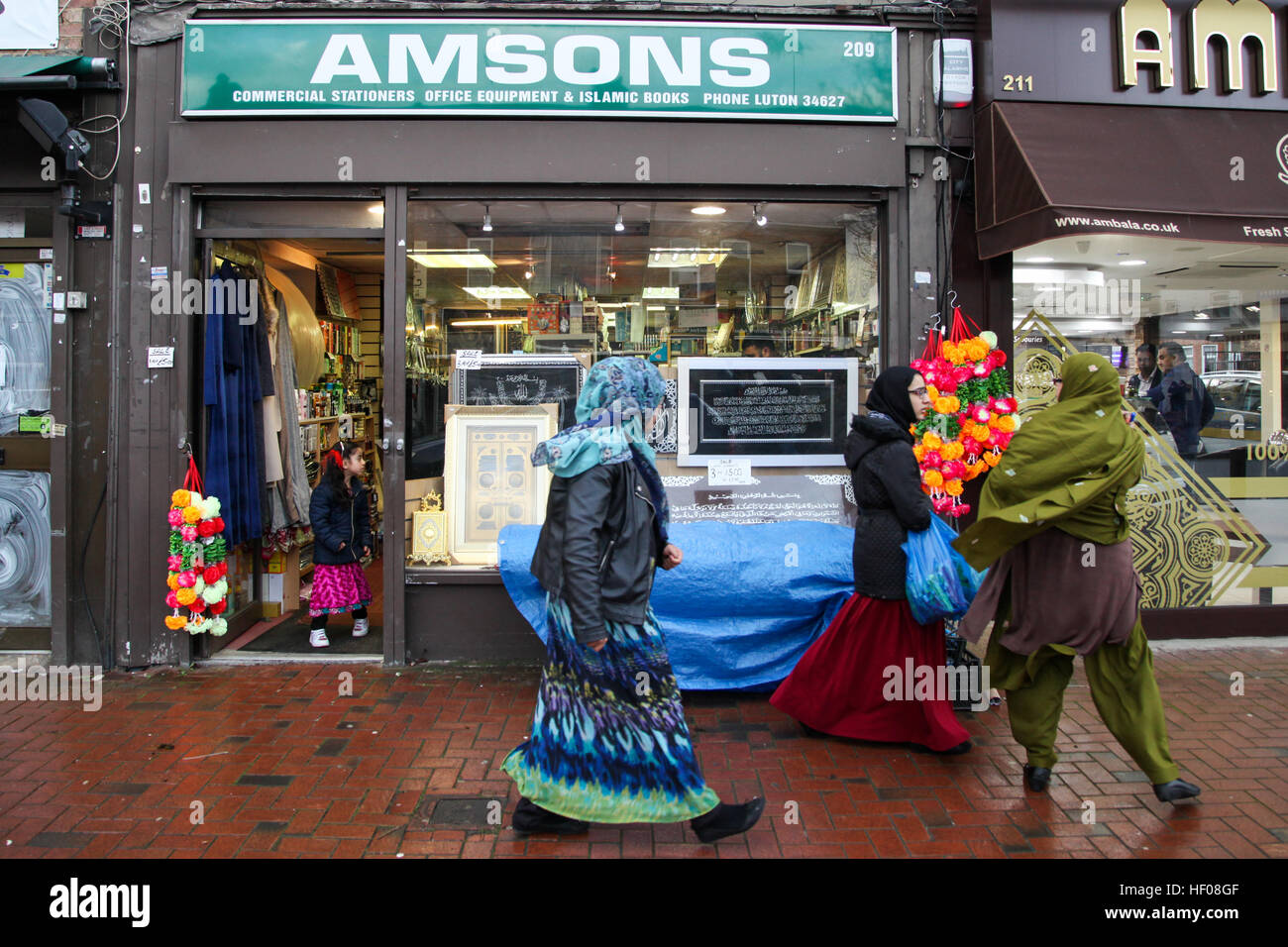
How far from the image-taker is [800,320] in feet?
21.0

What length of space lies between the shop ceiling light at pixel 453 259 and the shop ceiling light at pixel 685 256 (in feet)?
3.82

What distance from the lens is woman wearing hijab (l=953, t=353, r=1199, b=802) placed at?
→ 3.77 metres

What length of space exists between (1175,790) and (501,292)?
16.2ft

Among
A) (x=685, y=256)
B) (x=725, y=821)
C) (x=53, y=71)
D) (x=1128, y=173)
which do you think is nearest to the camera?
(x=725, y=821)

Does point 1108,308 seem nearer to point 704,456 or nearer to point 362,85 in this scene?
point 704,456

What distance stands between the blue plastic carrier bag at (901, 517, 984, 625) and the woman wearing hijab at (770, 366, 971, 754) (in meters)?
0.05

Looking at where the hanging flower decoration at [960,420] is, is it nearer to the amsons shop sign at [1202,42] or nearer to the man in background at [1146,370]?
the man in background at [1146,370]

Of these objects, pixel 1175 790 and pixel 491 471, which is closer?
pixel 1175 790

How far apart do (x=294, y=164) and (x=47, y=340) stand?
2087 millimetres

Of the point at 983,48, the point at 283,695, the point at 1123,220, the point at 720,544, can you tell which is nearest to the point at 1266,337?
the point at 1123,220

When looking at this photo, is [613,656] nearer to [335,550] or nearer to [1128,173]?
[335,550]

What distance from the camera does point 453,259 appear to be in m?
6.20

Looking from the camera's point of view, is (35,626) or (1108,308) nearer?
(35,626)

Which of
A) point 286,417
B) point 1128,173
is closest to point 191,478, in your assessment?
point 286,417
